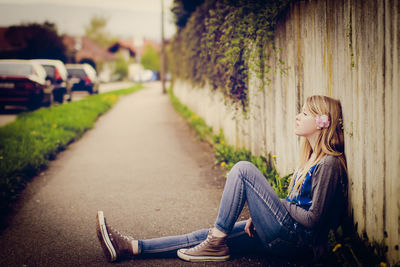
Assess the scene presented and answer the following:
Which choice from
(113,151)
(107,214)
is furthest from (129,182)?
(113,151)

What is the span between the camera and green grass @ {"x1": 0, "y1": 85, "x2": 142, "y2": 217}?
17.2 feet

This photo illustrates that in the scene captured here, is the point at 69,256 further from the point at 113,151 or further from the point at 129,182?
the point at 113,151

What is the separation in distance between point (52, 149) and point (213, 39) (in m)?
3.50

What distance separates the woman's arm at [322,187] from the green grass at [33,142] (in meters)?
3.36

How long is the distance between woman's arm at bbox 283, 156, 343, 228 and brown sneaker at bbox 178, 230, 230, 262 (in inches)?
26.5

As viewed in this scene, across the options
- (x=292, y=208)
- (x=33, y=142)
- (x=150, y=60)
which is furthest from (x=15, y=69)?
(x=150, y=60)

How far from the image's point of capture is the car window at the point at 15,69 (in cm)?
1405

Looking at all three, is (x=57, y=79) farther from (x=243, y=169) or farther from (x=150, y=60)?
(x=150, y=60)

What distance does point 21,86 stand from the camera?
44.2 feet

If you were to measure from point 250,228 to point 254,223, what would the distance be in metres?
0.21

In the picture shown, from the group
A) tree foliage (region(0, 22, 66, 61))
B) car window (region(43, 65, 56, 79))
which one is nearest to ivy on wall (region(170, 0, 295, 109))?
car window (region(43, 65, 56, 79))

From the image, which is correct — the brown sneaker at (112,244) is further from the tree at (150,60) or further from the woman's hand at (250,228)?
the tree at (150,60)

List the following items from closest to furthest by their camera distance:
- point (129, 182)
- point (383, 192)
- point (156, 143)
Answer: point (383, 192), point (129, 182), point (156, 143)

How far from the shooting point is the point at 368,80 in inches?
103
